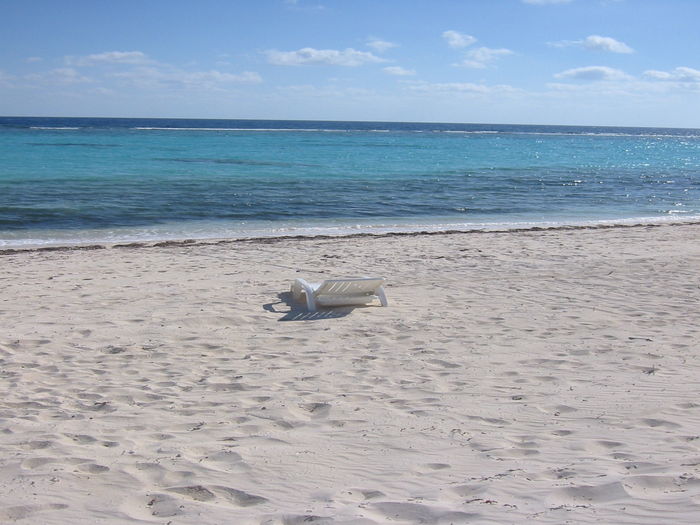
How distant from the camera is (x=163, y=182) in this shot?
79.0ft

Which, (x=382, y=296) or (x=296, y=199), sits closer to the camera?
(x=382, y=296)

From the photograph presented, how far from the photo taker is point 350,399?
15.9ft

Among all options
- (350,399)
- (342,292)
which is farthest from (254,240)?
(350,399)

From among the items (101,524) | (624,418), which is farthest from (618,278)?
(101,524)

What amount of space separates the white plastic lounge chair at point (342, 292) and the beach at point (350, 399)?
0.45ft

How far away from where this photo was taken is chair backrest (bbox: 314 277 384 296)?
7.45 meters

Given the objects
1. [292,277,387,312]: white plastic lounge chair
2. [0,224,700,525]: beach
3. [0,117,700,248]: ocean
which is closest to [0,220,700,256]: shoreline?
[0,117,700,248]: ocean

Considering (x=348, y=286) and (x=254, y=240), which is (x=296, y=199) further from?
(x=348, y=286)

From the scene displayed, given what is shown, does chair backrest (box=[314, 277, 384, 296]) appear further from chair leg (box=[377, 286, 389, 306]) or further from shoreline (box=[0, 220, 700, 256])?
shoreline (box=[0, 220, 700, 256])

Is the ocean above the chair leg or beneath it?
A: above

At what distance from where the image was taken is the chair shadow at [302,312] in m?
7.23

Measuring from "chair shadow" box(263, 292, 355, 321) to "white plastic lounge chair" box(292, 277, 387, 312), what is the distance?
0.21 feet

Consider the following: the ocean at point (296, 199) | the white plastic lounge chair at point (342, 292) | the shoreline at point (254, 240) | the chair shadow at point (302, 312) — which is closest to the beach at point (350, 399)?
the chair shadow at point (302, 312)

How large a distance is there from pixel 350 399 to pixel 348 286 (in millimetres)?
2772
